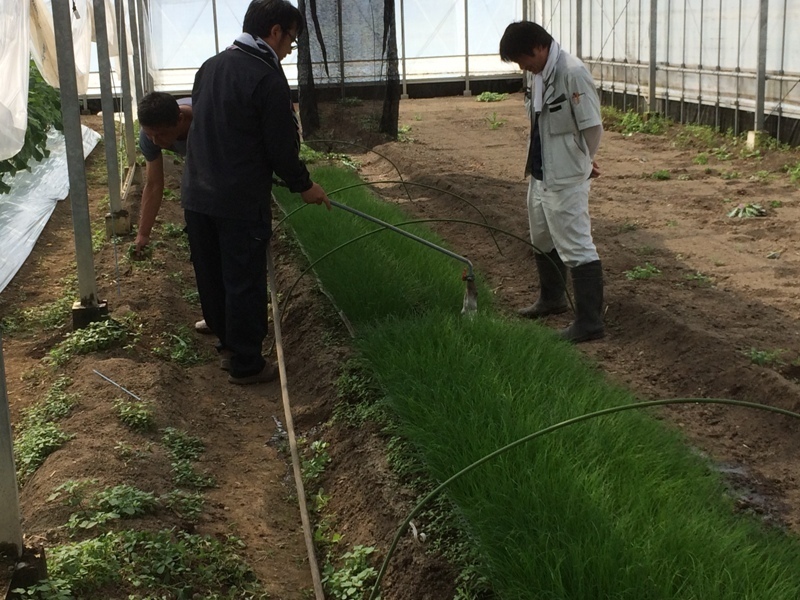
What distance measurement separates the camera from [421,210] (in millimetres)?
7676

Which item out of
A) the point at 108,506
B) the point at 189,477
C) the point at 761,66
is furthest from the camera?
the point at 761,66

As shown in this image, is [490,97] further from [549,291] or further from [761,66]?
[549,291]

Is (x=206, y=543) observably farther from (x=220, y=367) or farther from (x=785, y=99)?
(x=785, y=99)

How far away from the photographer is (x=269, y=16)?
3770 mm

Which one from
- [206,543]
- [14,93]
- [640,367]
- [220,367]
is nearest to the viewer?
[206,543]

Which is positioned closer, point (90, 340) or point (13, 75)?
point (13, 75)

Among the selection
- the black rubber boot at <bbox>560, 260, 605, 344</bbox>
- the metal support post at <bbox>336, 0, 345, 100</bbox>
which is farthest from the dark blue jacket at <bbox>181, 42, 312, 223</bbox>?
the metal support post at <bbox>336, 0, 345, 100</bbox>

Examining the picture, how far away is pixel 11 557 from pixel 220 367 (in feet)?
6.91

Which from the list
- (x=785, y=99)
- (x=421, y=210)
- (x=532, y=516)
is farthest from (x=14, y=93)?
(x=785, y=99)

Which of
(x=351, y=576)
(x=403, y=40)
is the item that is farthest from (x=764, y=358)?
(x=403, y=40)

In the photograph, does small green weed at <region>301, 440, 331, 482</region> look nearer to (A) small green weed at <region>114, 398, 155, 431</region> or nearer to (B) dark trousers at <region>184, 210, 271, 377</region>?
(A) small green weed at <region>114, 398, 155, 431</region>

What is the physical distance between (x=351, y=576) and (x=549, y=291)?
2.51 metres

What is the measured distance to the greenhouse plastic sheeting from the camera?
6242mm

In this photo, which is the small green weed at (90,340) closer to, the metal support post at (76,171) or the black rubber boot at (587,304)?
the metal support post at (76,171)
